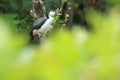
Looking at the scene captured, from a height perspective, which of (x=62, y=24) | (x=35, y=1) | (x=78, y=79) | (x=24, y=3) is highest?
(x=78, y=79)

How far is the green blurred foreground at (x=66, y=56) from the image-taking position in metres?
0.62

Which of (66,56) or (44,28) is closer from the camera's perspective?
(66,56)

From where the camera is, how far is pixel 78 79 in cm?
64

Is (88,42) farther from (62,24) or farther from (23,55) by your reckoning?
(62,24)

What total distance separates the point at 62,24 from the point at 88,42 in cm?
597

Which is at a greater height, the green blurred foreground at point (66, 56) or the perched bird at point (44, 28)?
the green blurred foreground at point (66, 56)

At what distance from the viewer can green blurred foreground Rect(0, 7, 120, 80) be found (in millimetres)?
620

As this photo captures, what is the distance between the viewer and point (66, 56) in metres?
0.64

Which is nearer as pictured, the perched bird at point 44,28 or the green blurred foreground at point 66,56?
the green blurred foreground at point 66,56

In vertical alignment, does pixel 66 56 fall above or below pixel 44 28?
above

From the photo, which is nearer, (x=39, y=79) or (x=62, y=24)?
(x=39, y=79)

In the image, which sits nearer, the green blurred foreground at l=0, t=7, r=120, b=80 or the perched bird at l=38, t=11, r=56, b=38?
the green blurred foreground at l=0, t=7, r=120, b=80

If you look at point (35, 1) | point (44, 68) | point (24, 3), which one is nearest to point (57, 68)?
A: point (44, 68)

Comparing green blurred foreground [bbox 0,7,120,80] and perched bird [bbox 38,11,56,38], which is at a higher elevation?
green blurred foreground [bbox 0,7,120,80]
